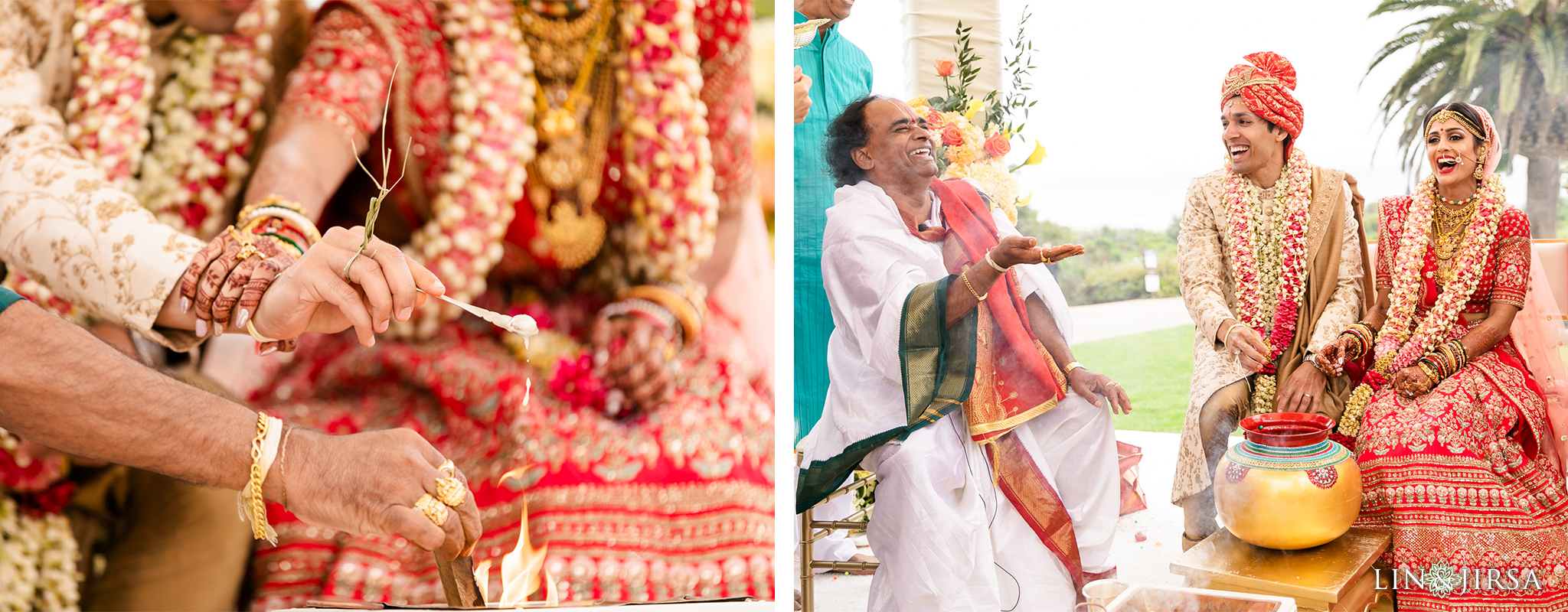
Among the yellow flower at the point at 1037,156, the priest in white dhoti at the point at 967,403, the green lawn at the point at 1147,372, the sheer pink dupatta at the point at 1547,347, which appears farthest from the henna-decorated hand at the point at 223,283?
the sheer pink dupatta at the point at 1547,347

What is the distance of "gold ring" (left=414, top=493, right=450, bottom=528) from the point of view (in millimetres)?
1940

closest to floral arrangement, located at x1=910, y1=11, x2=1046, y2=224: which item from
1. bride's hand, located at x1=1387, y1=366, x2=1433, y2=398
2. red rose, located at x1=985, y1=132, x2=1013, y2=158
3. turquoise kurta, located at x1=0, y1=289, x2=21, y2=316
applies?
red rose, located at x1=985, y1=132, x2=1013, y2=158

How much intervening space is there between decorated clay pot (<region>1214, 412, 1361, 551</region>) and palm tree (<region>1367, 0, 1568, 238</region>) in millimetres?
741

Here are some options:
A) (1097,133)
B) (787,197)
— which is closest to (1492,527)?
(1097,133)

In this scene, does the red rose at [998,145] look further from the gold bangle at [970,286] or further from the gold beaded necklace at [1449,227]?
the gold beaded necklace at [1449,227]

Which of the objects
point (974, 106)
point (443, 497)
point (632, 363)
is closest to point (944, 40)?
point (974, 106)

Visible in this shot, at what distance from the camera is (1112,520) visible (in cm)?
213

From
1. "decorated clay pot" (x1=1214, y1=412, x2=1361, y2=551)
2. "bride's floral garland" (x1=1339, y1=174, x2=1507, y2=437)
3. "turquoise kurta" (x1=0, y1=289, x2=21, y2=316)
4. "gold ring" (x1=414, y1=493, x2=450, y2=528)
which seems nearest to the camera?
"turquoise kurta" (x1=0, y1=289, x2=21, y2=316)

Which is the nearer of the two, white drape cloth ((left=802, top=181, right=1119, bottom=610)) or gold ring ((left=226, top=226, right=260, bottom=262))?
gold ring ((left=226, top=226, right=260, bottom=262))

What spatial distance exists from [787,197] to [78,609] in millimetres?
1749

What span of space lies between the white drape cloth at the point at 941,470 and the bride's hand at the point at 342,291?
95cm

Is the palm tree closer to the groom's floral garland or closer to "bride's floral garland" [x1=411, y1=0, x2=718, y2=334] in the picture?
the groom's floral garland

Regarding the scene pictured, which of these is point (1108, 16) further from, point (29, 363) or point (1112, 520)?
point (29, 363)

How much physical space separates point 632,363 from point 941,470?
2.45ft
